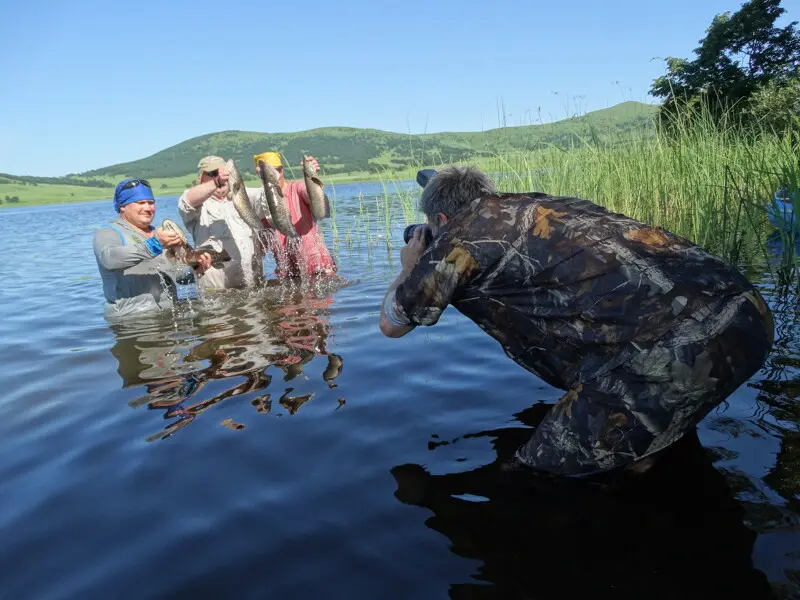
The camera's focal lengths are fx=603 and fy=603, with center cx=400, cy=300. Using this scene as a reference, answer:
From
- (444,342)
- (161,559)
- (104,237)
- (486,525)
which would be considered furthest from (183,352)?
(486,525)

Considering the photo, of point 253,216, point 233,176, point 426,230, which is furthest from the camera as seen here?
point 253,216

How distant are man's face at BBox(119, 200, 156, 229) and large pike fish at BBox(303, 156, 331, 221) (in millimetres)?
2041

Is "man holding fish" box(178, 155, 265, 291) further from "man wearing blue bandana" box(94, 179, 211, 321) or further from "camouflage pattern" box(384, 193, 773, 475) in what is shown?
"camouflage pattern" box(384, 193, 773, 475)

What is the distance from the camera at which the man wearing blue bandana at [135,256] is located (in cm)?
569

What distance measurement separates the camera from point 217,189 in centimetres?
716

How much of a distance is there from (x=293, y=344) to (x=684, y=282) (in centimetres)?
369

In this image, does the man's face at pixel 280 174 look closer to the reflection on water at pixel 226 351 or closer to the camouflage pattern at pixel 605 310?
the reflection on water at pixel 226 351

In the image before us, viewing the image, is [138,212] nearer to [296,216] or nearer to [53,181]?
[296,216]

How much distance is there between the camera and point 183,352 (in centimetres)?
530

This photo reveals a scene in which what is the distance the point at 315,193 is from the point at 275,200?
1.92ft

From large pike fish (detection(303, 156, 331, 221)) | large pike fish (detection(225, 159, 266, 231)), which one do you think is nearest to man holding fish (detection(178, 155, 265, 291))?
large pike fish (detection(225, 159, 266, 231))

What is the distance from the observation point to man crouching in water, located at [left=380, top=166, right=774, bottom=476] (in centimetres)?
237

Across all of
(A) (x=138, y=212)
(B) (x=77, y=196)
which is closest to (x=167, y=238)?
(A) (x=138, y=212)

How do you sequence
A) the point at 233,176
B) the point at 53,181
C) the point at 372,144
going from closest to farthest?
the point at 233,176 < the point at 53,181 < the point at 372,144
